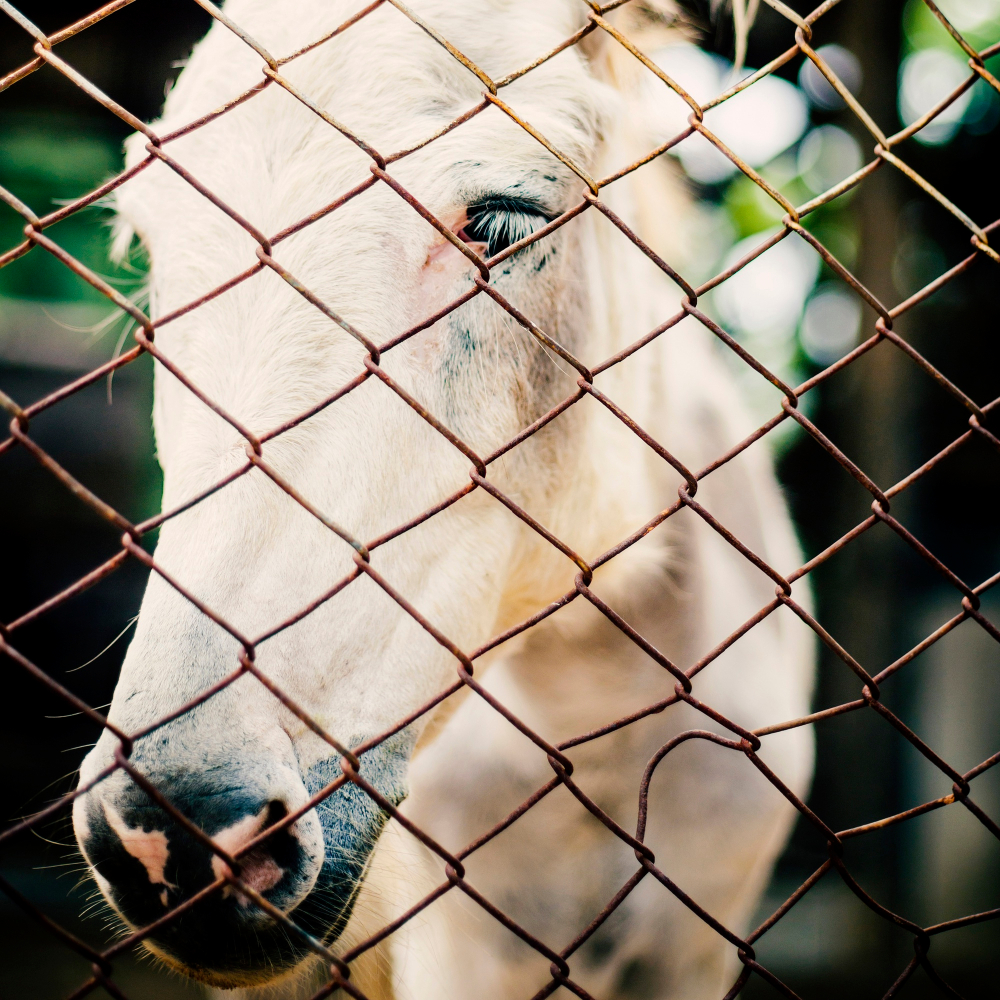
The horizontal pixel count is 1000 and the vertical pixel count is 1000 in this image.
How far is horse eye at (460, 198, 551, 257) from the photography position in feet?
4.35

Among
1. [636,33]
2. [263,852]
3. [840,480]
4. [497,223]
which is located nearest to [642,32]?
[636,33]

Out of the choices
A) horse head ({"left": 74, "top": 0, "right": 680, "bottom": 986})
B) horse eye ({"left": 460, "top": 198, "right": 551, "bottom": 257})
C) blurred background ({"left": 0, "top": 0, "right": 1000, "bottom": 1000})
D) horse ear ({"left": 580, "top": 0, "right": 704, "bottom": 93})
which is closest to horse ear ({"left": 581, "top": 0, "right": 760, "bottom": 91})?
horse ear ({"left": 580, "top": 0, "right": 704, "bottom": 93})

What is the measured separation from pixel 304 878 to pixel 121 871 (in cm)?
21

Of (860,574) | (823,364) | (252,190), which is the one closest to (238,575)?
(252,190)

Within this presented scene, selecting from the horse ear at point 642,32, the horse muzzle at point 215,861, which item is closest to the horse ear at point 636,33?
the horse ear at point 642,32

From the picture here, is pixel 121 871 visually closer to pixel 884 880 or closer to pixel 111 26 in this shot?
pixel 884 880

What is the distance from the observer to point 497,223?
1331 millimetres

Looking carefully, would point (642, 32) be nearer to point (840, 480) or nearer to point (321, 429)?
point (321, 429)

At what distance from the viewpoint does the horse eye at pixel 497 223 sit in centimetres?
133

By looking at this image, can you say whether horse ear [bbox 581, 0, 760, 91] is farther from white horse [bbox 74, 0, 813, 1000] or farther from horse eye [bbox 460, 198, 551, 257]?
horse eye [bbox 460, 198, 551, 257]

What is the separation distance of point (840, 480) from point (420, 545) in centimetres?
435

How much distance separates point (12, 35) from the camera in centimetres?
475

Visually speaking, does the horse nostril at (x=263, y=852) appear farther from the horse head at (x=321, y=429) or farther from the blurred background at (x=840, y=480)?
the blurred background at (x=840, y=480)

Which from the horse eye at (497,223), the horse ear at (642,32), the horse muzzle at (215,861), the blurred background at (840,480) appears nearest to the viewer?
the horse muzzle at (215,861)
